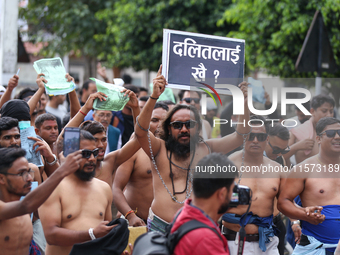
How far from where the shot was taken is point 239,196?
3.32m

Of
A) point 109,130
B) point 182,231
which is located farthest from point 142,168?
point 182,231

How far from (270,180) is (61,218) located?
208 cm

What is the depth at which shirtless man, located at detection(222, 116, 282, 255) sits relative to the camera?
451 cm

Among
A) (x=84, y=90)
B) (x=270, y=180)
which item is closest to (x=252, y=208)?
(x=270, y=180)

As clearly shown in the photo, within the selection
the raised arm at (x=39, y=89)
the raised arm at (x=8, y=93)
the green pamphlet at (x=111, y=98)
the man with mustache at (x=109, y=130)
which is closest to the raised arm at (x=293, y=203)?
the green pamphlet at (x=111, y=98)

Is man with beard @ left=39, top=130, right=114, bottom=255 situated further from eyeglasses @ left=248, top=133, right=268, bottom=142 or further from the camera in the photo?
eyeglasses @ left=248, top=133, right=268, bottom=142

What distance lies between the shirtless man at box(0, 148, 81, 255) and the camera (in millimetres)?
1126

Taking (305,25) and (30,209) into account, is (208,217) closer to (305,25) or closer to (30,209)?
(30,209)

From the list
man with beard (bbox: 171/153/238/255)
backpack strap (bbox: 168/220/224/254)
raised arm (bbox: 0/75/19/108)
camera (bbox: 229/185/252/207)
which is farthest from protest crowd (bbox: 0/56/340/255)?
raised arm (bbox: 0/75/19/108)

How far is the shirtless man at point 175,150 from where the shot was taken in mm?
4430

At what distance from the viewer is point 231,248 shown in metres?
4.52

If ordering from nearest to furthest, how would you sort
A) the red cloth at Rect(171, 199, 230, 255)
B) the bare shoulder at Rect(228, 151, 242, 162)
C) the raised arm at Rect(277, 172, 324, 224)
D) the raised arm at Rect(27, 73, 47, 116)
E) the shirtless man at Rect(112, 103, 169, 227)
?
the red cloth at Rect(171, 199, 230, 255) → the raised arm at Rect(277, 172, 324, 224) → the bare shoulder at Rect(228, 151, 242, 162) → the shirtless man at Rect(112, 103, 169, 227) → the raised arm at Rect(27, 73, 47, 116)

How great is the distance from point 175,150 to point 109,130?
6.59 feet

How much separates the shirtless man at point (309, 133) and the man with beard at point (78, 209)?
206 centimetres
